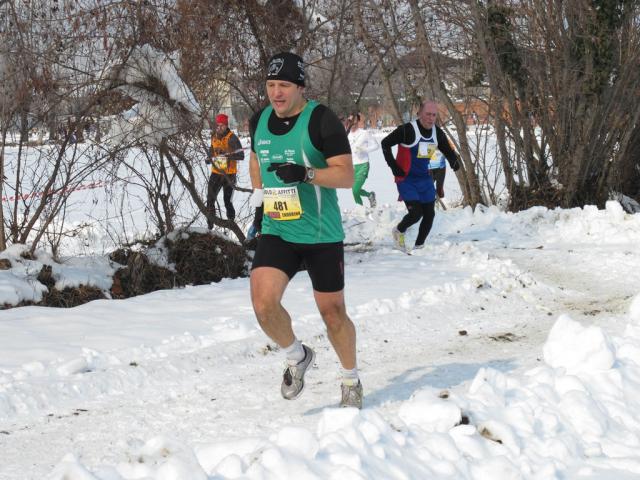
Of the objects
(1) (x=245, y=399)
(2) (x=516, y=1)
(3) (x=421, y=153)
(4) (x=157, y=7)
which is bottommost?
(1) (x=245, y=399)

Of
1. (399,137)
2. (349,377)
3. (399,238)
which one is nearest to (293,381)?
(349,377)

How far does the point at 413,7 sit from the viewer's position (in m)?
11.7

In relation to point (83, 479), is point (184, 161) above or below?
above

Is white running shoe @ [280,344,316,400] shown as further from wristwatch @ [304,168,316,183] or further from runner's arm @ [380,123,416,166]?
runner's arm @ [380,123,416,166]

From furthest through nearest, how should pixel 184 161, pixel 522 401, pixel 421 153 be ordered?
1. pixel 421 153
2. pixel 184 161
3. pixel 522 401

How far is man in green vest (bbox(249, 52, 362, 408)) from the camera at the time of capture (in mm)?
4156

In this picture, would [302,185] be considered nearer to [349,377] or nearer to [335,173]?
[335,173]

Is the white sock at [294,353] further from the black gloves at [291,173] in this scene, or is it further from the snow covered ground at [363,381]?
the black gloves at [291,173]

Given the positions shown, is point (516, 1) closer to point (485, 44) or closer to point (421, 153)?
point (485, 44)

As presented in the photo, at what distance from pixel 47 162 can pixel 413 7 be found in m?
6.06

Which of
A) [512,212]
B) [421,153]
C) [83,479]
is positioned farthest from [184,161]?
[512,212]

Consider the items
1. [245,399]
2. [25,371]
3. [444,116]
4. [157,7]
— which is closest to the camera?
[245,399]

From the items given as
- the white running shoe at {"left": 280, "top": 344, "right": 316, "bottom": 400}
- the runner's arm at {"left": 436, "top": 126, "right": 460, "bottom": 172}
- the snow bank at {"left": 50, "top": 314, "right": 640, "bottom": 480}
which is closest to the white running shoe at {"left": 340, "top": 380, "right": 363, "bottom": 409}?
the white running shoe at {"left": 280, "top": 344, "right": 316, "bottom": 400}

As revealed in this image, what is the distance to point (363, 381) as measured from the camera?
5070 millimetres
